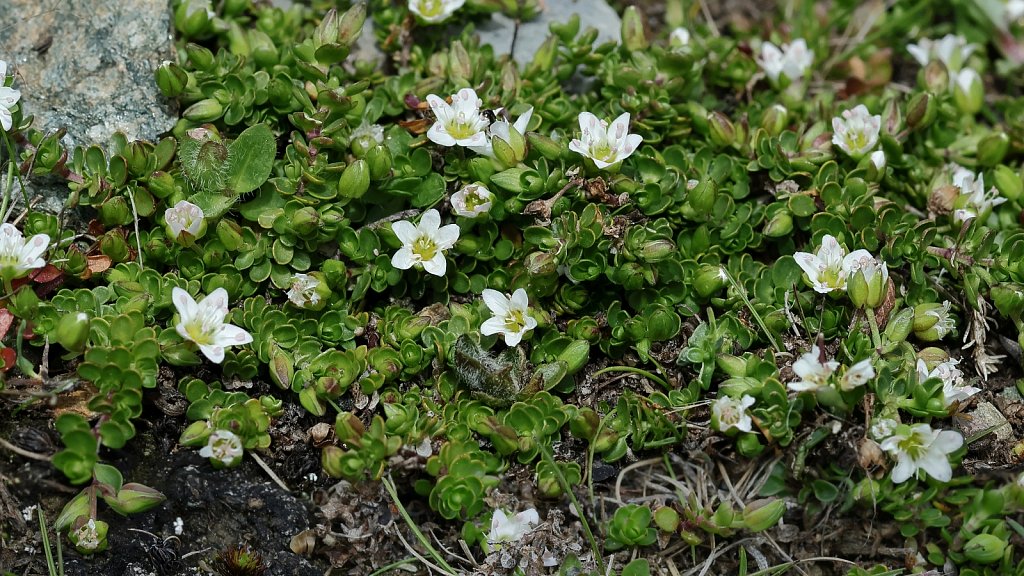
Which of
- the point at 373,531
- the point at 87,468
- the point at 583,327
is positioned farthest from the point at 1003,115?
the point at 87,468

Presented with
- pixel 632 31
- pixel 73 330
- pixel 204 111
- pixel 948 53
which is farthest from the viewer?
pixel 948 53

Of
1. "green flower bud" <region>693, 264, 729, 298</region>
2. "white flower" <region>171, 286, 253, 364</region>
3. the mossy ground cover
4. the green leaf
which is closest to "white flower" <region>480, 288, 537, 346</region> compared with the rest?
the mossy ground cover

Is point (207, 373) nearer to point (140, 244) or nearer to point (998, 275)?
point (140, 244)

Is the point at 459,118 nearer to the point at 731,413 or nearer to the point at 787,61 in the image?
the point at 731,413

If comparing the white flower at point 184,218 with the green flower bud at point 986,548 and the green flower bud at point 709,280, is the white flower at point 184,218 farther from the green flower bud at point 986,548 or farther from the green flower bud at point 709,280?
the green flower bud at point 986,548

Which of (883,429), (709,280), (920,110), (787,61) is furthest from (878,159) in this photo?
(883,429)

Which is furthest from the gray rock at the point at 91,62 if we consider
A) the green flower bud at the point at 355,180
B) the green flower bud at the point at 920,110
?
the green flower bud at the point at 920,110
